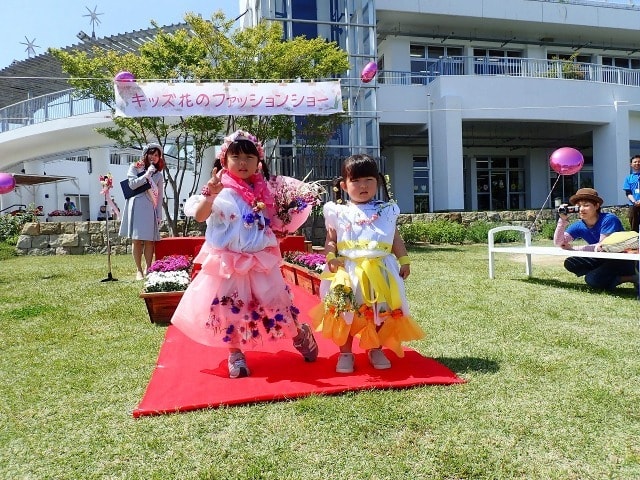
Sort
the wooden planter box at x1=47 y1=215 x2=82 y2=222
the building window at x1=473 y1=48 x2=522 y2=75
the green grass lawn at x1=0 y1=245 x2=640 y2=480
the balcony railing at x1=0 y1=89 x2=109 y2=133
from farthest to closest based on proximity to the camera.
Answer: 1. the wooden planter box at x1=47 y1=215 x2=82 y2=222
2. the building window at x1=473 y1=48 x2=522 y2=75
3. the balcony railing at x1=0 y1=89 x2=109 y2=133
4. the green grass lawn at x1=0 y1=245 x2=640 y2=480

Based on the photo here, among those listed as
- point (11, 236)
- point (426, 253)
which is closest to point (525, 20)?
point (426, 253)

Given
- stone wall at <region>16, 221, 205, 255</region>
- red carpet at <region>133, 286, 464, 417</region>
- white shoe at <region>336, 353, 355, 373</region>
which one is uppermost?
stone wall at <region>16, 221, 205, 255</region>

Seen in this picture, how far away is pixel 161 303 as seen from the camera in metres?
4.29

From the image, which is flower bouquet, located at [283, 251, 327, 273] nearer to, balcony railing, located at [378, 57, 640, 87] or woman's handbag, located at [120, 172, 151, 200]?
woman's handbag, located at [120, 172, 151, 200]

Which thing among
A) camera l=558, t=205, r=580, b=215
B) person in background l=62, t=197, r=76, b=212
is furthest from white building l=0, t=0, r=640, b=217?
camera l=558, t=205, r=580, b=215

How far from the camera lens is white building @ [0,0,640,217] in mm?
13703

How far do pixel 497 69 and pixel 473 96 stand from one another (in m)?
1.75

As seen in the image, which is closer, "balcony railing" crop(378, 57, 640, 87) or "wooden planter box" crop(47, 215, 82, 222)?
"balcony railing" crop(378, 57, 640, 87)

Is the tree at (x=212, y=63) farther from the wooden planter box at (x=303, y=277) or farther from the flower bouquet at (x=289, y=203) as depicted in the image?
the flower bouquet at (x=289, y=203)

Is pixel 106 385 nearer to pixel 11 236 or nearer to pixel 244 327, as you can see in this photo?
pixel 244 327

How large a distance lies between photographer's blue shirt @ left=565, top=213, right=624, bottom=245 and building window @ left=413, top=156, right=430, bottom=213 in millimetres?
12476

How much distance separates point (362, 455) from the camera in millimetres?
1953

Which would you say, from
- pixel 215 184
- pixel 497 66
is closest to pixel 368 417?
pixel 215 184

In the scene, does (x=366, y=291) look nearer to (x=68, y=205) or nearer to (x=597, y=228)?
(x=597, y=228)
